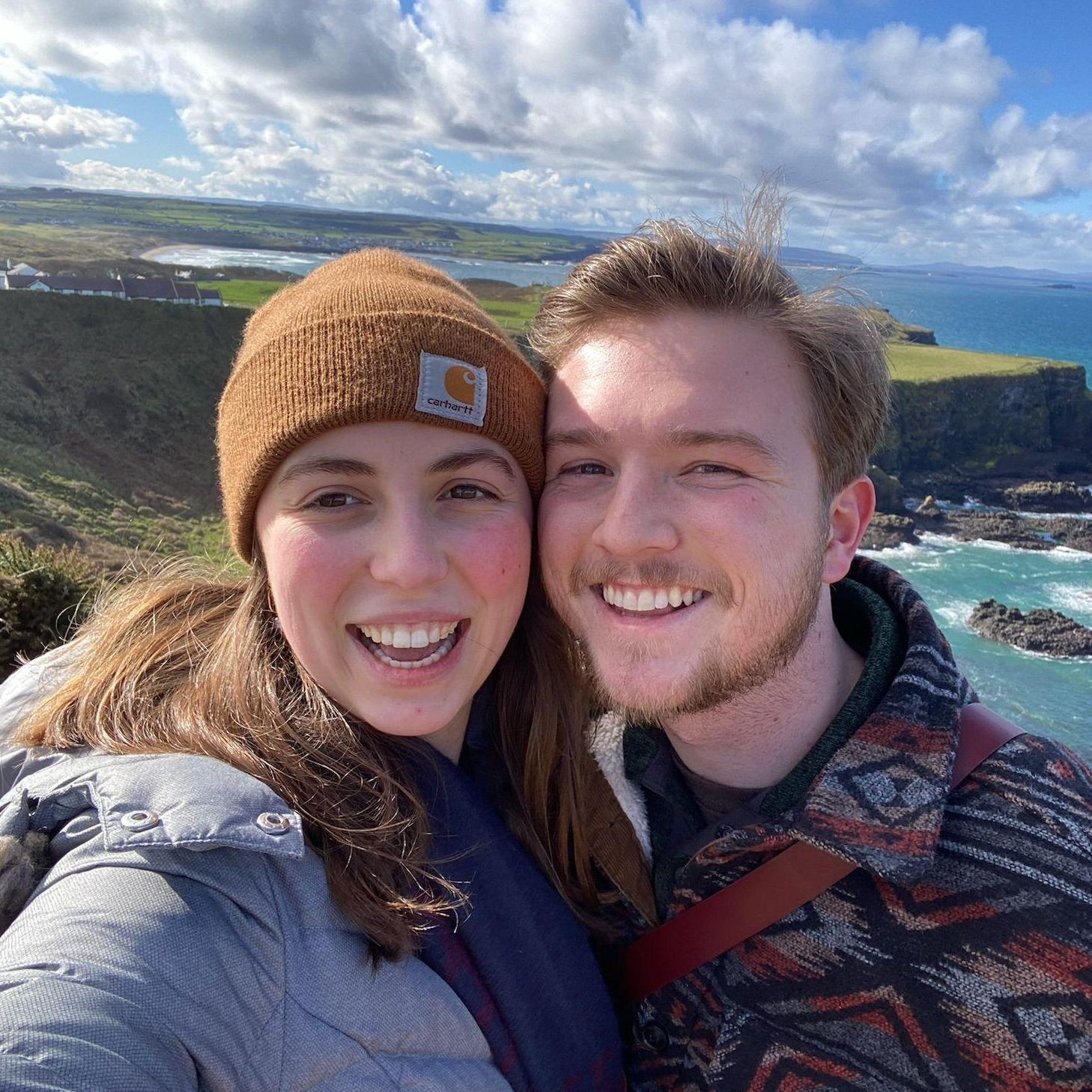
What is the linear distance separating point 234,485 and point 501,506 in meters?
0.92

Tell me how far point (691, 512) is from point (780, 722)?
83 cm

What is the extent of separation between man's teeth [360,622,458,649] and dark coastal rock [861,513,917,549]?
41159 millimetres

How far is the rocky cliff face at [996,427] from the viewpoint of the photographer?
5828 centimetres

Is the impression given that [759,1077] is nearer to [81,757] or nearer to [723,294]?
[81,757]

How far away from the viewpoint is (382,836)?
7.75 ft

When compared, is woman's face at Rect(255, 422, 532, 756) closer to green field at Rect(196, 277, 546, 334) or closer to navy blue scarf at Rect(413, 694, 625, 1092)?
navy blue scarf at Rect(413, 694, 625, 1092)

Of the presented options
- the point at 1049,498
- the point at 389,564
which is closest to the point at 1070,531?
the point at 1049,498

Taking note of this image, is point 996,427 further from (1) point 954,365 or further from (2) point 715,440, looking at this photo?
(2) point 715,440

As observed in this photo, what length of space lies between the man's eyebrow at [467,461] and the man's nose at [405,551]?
0.56 feet

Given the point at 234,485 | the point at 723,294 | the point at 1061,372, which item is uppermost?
the point at 723,294

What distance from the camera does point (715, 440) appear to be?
2656 mm

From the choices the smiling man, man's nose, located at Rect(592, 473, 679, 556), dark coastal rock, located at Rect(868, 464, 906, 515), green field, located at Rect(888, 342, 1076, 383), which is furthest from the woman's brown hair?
green field, located at Rect(888, 342, 1076, 383)

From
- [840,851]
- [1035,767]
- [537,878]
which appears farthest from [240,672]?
[1035,767]

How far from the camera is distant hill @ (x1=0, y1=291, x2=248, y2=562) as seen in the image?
118 feet
